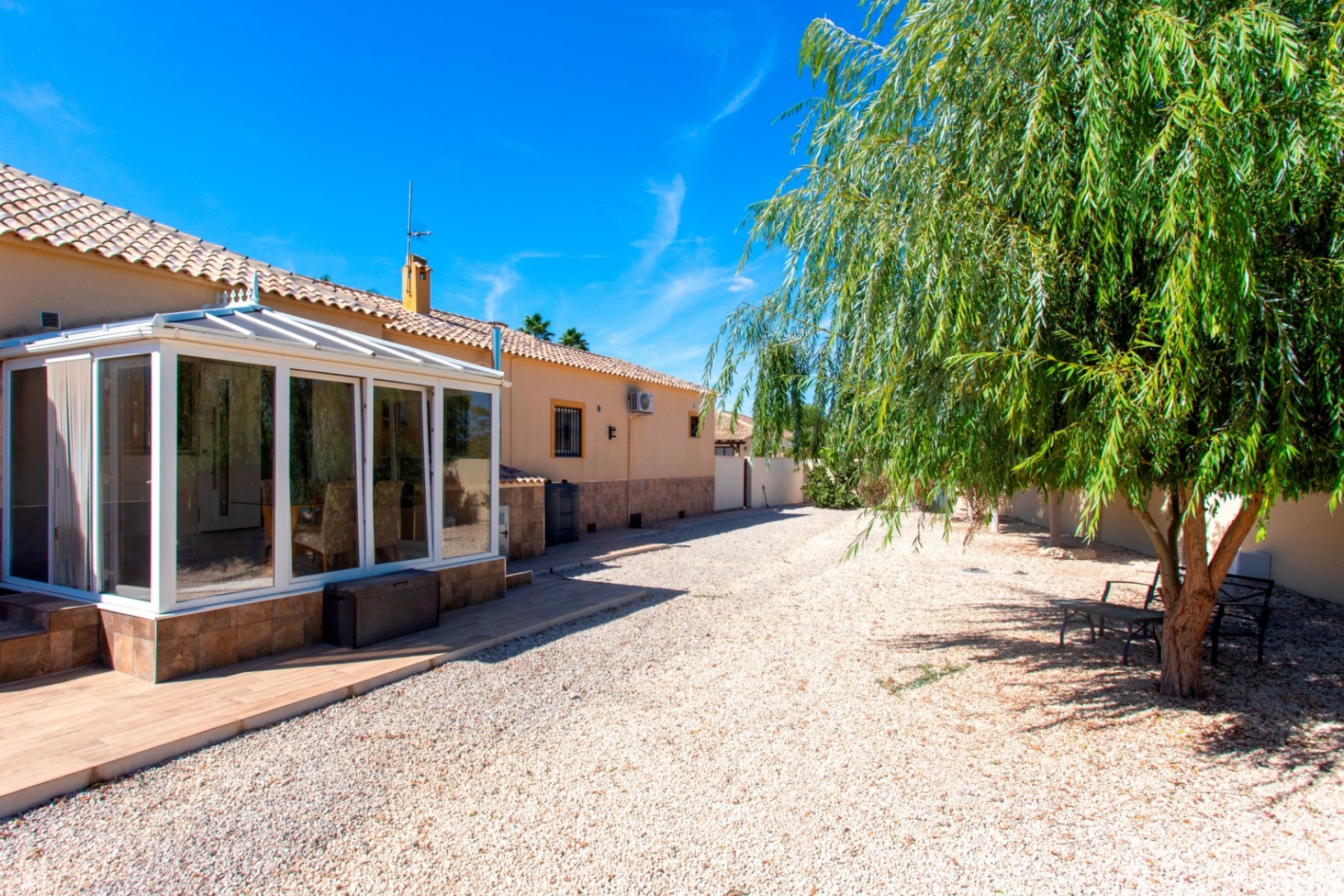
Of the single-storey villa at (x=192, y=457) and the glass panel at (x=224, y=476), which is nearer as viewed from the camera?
the single-storey villa at (x=192, y=457)

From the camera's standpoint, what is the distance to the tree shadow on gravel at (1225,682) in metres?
4.53

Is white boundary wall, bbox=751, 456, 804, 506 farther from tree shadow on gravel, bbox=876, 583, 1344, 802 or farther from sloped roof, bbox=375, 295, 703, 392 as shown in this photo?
tree shadow on gravel, bbox=876, 583, 1344, 802

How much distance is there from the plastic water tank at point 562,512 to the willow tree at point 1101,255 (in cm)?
910

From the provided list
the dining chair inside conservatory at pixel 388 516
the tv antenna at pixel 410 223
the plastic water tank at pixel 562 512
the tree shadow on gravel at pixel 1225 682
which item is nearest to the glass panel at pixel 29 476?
the dining chair inside conservatory at pixel 388 516

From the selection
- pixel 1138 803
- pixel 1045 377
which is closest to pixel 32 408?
pixel 1045 377

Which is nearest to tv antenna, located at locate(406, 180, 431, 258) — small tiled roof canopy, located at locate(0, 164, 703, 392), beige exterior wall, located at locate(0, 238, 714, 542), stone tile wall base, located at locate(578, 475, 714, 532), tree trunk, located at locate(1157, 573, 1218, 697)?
small tiled roof canopy, located at locate(0, 164, 703, 392)

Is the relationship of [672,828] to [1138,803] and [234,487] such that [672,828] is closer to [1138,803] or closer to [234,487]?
[1138,803]

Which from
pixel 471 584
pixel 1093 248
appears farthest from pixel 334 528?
pixel 1093 248

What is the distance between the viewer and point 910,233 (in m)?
4.54

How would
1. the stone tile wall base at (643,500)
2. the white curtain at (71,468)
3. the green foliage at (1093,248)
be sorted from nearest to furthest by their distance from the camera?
the green foliage at (1093,248)
the white curtain at (71,468)
the stone tile wall base at (643,500)

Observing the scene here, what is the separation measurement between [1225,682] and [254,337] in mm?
8656

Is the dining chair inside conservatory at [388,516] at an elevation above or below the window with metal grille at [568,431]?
below

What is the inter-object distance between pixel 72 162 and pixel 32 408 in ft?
26.4

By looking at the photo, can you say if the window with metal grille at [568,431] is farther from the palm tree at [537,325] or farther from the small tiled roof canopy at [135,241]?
the palm tree at [537,325]
